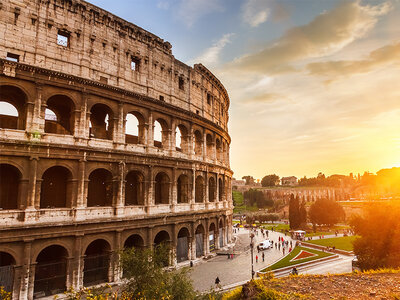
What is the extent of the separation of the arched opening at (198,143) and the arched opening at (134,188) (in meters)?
7.85

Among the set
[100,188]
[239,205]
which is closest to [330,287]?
[100,188]

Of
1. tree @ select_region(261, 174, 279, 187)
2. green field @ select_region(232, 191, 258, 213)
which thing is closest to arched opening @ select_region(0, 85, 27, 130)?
green field @ select_region(232, 191, 258, 213)

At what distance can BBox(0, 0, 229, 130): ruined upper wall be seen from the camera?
16562 mm

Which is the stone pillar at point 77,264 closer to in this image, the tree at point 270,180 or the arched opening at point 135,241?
the arched opening at point 135,241

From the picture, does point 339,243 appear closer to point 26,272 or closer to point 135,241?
point 135,241

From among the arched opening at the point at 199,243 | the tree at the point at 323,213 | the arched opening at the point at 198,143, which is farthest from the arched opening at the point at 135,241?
the tree at the point at 323,213

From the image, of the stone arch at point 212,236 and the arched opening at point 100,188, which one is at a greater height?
the arched opening at point 100,188

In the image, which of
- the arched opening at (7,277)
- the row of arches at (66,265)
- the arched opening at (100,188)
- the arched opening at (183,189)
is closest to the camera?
the arched opening at (7,277)

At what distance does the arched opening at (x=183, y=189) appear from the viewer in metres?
25.0

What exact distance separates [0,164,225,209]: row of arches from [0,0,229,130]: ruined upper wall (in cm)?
650

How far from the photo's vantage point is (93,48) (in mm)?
19469

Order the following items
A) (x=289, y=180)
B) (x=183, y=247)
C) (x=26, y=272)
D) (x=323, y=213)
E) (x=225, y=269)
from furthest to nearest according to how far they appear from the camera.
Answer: (x=289, y=180) → (x=323, y=213) → (x=183, y=247) → (x=225, y=269) → (x=26, y=272)

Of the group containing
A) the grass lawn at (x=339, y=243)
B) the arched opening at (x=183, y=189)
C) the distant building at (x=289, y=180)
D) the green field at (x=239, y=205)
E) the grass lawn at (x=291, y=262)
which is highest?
the distant building at (x=289, y=180)

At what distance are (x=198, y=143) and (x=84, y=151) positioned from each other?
12.5 metres
